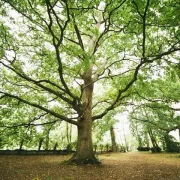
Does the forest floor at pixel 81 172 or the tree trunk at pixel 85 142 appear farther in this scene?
the tree trunk at pixel 85 142

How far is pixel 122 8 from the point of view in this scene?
583cm

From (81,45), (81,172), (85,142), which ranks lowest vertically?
(81,172)

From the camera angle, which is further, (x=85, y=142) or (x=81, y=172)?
(x=85, y=142)

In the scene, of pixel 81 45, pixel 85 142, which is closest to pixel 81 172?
pixel 85 142

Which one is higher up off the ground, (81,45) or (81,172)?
(81,45)

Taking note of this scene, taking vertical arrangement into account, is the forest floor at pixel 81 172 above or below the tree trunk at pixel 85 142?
below

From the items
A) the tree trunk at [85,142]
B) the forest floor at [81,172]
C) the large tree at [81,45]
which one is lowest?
the forest floor at [81,172]

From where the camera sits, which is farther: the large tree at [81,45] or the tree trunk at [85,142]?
the tree trunk at [85,142]

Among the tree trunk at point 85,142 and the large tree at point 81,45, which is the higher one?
the large tree at point 81,45

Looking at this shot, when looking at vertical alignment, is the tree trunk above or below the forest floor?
above

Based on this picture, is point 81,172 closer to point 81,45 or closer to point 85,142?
point 85,142

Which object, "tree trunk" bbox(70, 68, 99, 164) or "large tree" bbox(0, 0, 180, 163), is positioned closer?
"large tree" bbox(0, 0, 180, 163)

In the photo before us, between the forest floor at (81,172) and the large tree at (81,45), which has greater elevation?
the large tree at (81,45)

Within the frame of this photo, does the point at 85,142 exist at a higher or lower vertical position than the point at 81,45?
lower
